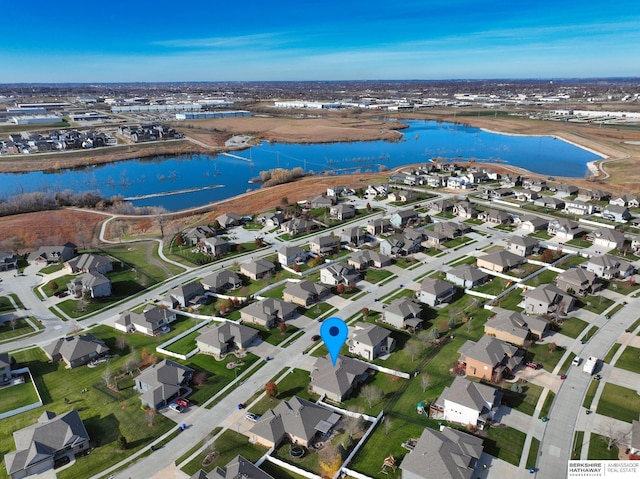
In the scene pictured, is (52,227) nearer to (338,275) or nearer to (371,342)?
(338,275)

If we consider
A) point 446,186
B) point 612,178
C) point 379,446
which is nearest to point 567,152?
point 612,178


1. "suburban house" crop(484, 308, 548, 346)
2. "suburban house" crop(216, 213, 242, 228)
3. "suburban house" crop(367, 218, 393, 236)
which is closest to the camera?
"suburban house" crop(484, 308, 548, 346)

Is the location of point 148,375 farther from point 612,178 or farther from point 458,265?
point 612,178

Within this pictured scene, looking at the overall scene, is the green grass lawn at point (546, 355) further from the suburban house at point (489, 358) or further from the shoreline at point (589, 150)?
the shoreline at point (589, 150)

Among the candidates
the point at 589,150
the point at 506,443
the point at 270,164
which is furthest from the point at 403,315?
the point at 589,150

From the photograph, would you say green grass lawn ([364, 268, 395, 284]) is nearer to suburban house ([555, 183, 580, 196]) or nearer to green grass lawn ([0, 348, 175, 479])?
green grass lawn ([0, 348, 175, 479])

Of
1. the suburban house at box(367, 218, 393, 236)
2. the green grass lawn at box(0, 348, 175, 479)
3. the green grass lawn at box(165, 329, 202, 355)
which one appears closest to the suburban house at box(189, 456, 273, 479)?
the green grass lawn at box(0, 348, 175, 479)
